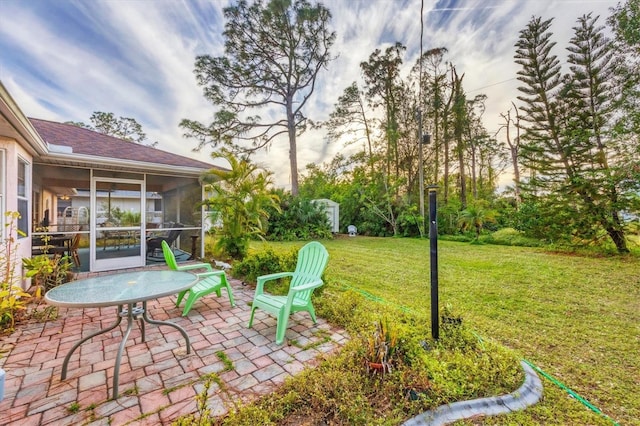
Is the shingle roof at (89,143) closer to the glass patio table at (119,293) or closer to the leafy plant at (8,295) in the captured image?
the leafy plant at (8,295)

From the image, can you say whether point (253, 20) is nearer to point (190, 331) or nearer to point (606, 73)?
point (606, 73)

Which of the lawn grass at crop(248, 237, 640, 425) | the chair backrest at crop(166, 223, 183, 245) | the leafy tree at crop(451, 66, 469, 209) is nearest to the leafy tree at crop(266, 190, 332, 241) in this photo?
the lawn grass at crop(248, 237, 640, 425)

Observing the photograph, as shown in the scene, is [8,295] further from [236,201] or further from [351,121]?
[351,121]

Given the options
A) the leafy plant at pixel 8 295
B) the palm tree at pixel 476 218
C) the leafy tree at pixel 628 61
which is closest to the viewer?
the leafy plant at pixel 8 295

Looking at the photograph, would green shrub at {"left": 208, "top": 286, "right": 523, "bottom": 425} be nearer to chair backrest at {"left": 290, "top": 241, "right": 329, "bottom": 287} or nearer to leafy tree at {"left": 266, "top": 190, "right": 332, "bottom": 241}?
chair backrest at {"left": 290, "top": 241, "right": 329, "bottom": 287}

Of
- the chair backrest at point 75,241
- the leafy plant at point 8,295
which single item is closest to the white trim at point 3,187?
the leafy plant at point 8,295

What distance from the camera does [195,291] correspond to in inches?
138

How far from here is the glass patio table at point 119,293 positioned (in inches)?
78.3

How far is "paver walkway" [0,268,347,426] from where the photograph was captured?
183 cm

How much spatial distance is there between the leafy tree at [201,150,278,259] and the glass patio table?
10.5ft

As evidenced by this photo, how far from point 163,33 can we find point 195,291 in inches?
264

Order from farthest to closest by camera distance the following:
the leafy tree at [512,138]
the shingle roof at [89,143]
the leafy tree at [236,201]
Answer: the leafy tree at [512,138] < the leafy tree at [236,201] < the shingle roof at [89,143]

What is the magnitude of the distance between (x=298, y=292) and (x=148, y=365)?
149 centimetres

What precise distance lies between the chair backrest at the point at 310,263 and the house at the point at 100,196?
396 cm
